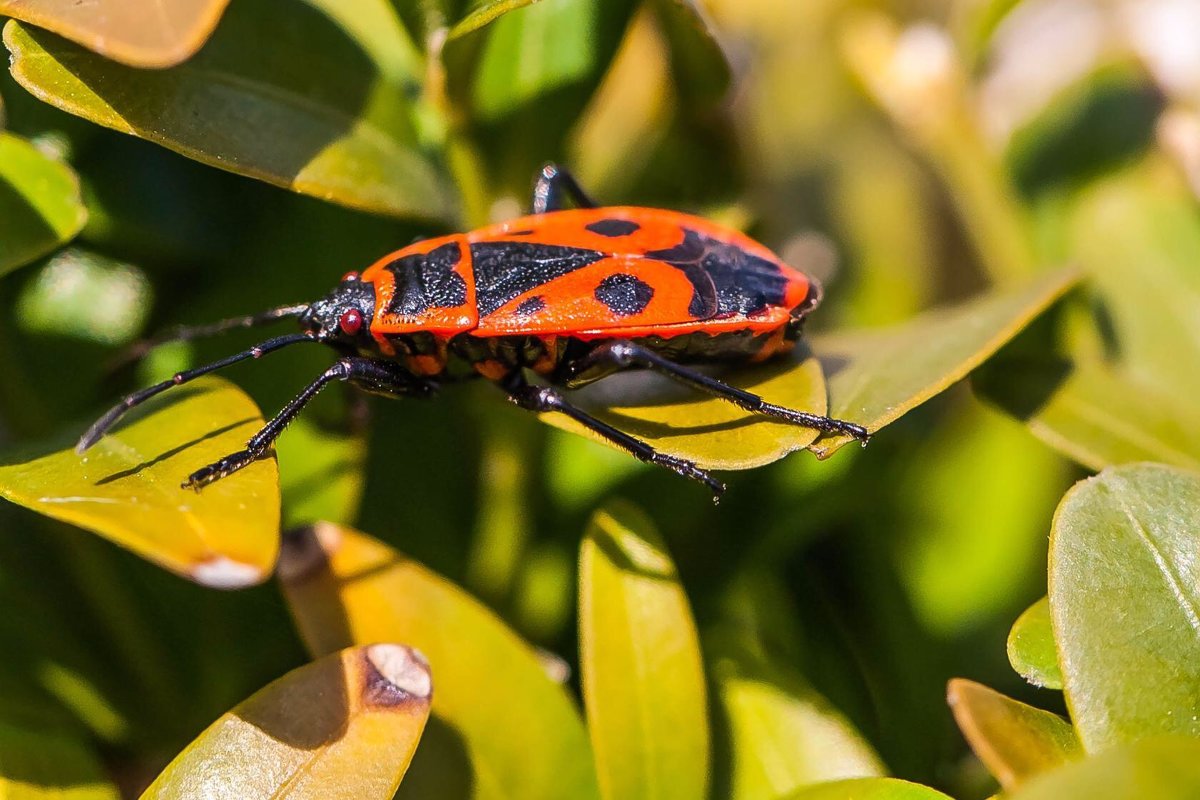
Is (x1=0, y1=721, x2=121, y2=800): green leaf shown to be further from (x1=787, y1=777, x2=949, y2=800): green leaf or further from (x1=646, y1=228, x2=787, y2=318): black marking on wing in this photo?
(x1=646, y1=228, x2=787, y2=318): black marking on wing

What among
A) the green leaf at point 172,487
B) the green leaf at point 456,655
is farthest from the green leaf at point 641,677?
the green leaf at point 172,487

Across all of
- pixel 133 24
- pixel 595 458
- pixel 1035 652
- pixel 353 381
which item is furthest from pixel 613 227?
pixel 1035 652

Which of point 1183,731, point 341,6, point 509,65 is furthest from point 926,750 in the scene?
point 341,6

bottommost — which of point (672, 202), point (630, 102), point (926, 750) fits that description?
point (926, 750)

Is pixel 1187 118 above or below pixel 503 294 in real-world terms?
above

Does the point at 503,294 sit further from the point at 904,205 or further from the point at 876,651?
the point at 904,205

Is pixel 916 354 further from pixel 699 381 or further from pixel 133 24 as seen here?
pixel 133 24
